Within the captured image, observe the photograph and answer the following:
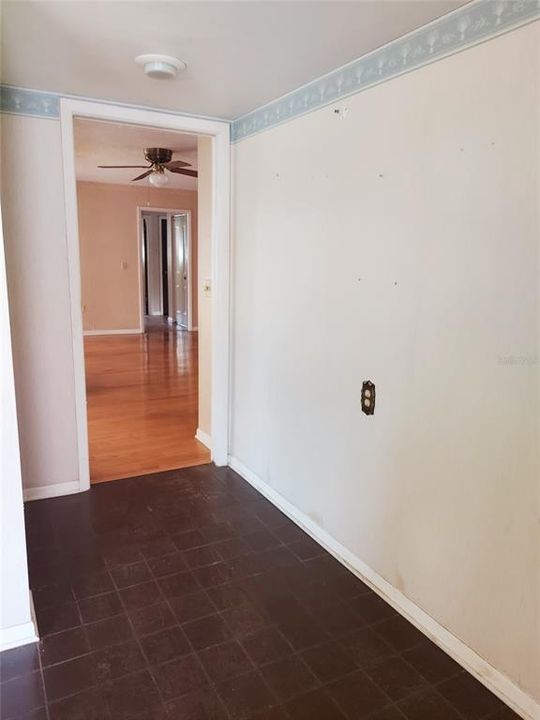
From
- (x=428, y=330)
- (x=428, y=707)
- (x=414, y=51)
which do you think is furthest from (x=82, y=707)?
(x=414, y=51)

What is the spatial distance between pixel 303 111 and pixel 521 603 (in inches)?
88.5

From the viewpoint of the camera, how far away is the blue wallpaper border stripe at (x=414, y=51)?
154cm

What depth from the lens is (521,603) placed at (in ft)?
5.41

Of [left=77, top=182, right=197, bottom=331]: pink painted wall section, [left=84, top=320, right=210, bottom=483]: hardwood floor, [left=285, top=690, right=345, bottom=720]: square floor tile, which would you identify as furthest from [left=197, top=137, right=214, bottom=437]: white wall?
[left=77, top=182, right=197, bottom=331]: pink painted wall section

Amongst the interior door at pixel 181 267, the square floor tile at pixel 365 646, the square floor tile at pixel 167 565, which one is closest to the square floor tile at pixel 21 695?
the square floor tile at pixel 167 565

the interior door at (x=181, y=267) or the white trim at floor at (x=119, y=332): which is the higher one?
the interior door at (x=181, y=267)

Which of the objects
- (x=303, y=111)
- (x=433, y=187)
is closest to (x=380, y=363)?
(x=433, y=187)

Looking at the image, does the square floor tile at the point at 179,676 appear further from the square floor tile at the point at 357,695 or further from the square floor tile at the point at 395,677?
the square floor tile at the point at 395,677

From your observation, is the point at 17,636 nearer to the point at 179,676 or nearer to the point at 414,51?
the point at 179,676

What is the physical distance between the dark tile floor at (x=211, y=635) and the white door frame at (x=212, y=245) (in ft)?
2.48

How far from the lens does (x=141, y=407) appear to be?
4.75 metres

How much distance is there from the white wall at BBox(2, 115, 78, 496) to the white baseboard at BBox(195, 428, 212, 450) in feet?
3.33

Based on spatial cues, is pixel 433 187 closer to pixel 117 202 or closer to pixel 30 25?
pixel 30 25

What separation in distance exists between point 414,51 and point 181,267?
321 inches
